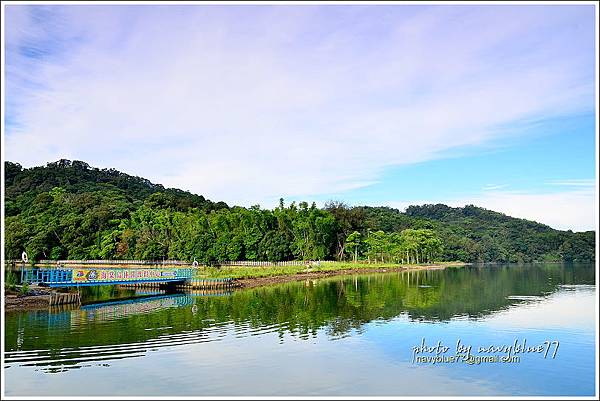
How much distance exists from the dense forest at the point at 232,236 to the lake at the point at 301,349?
27.0 metres

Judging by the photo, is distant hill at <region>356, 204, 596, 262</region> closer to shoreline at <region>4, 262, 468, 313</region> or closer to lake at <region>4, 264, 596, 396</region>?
shoreline at <region>4, 262, 468, 313</region>

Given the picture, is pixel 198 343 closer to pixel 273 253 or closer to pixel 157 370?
pixel 157 370

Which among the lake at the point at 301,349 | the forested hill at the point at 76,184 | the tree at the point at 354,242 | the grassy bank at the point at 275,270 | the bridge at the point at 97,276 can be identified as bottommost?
the lake at the point at 301,349

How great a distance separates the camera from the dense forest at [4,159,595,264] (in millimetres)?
51719

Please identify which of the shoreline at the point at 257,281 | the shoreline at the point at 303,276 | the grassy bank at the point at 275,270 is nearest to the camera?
the shoreline at the point at 257,281

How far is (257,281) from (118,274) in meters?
11.4

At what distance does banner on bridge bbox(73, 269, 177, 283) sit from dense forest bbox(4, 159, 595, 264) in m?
18.4

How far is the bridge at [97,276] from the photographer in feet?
78.3

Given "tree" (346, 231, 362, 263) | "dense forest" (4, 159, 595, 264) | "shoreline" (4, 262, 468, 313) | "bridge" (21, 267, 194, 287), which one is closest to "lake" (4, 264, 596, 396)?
"shoreline" (4, 262, 468, 313)

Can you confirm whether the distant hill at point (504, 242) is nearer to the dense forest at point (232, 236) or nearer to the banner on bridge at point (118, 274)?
the dense forest at point (232, 236)

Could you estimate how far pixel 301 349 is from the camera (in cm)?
1439

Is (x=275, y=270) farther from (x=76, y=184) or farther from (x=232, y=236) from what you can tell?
(x=76, y=184)

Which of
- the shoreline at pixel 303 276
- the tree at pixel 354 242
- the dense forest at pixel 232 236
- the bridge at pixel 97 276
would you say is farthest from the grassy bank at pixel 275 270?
the bridge at pixel 97 276

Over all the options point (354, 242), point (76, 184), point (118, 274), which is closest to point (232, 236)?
point (354, 242)
